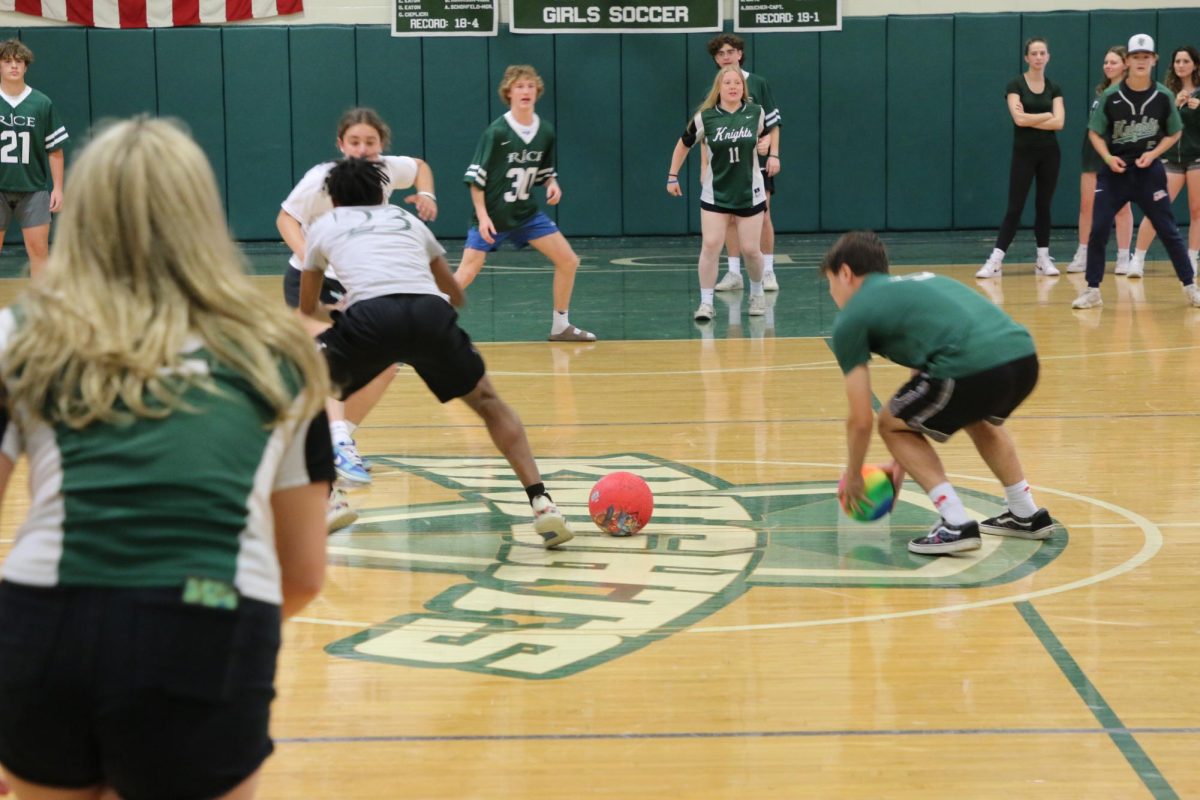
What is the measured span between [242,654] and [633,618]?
3169 mm

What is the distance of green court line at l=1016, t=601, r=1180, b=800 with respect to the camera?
12.1 ft

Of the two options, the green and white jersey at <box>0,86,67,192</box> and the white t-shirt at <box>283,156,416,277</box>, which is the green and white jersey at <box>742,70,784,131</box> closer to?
the green and white jersey at <box>0,86,67,192</box>

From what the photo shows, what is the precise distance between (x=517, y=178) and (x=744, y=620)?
6450mm

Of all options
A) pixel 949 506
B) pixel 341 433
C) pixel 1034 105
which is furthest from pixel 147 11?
pixel 949 506

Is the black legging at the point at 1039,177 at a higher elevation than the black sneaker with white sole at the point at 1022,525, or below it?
higher

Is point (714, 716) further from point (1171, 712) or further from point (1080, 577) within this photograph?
point (1080, 577)

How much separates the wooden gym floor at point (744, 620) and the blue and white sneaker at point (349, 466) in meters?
0.09

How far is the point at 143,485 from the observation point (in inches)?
79.7

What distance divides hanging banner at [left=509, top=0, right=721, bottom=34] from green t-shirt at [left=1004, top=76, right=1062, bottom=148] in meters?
4.70

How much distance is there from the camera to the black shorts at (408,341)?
18.8 ft

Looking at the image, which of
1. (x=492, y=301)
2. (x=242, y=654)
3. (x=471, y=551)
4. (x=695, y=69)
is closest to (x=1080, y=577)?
(x=471, y=551)

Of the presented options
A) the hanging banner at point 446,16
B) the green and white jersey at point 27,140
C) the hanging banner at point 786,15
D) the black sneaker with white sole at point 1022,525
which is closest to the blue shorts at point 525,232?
the green and white jersey at point 27,140

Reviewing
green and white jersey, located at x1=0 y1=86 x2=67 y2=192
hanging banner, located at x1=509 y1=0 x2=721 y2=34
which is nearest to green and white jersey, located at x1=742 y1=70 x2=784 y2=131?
hanging banner, located at x1=509 y1=0 x2=721 y2=34

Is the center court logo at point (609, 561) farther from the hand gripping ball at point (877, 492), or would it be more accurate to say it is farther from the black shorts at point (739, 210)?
the black shorts at point (739, 210)
